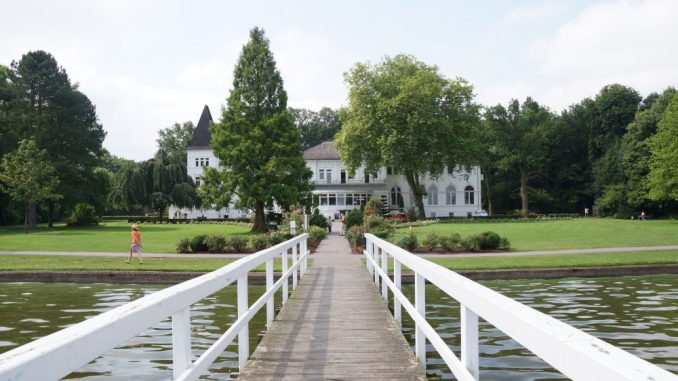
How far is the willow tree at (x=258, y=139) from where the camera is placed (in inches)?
1681

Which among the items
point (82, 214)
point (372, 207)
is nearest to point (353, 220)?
point (372, 207)

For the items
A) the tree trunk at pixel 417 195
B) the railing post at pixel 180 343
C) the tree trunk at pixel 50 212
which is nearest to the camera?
the railing post at pixel 180 343

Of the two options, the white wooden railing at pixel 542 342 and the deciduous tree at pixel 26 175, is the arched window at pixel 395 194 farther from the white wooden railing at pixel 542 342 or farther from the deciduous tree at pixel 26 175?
the white wooden railing at pixel 542 342

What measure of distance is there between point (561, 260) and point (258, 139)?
27455 mm

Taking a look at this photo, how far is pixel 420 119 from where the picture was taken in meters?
58.1

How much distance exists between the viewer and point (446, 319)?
10.9 m

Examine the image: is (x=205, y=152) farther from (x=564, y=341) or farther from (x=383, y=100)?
(x=564, y=341)

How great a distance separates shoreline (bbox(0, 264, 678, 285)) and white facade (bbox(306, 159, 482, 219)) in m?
57.2

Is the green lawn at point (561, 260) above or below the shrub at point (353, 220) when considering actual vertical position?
below

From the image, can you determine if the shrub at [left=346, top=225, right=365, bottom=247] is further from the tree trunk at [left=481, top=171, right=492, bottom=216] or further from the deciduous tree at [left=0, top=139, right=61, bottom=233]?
the tree trunk at [left=481, top=171, right=492, bottom=216]

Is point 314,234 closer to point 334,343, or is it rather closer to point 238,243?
point 238,243

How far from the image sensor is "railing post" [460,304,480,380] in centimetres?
346

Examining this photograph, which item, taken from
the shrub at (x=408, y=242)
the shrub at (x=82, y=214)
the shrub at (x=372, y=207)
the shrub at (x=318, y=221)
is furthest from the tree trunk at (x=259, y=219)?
the shrub at (x=408, y=242)

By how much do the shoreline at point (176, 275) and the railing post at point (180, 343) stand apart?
13.4m
